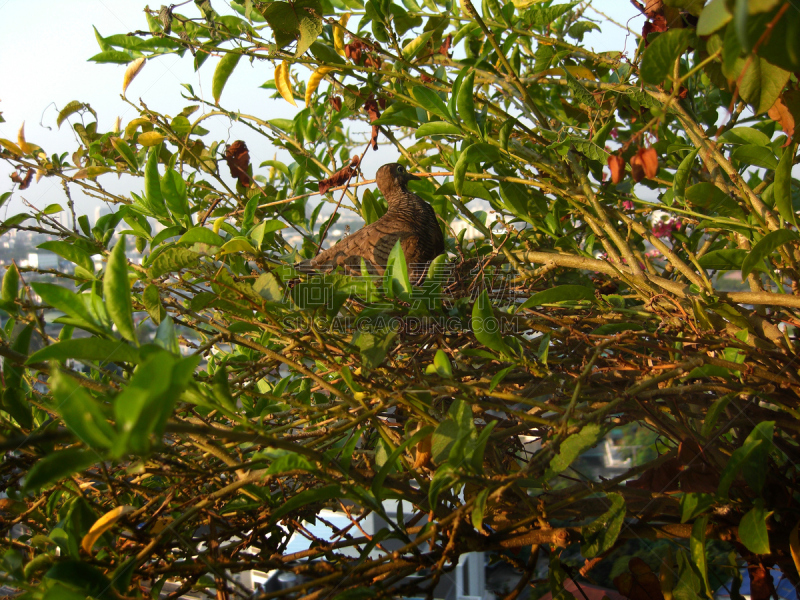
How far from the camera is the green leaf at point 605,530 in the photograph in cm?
64

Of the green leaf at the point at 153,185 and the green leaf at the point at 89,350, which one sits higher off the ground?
the green leaf at the point at 153,185

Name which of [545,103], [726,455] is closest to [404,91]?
[545,103]

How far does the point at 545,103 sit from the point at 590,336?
2.78 feet

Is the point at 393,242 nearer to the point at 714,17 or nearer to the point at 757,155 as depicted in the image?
the point at 757,155

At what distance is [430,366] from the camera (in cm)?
75

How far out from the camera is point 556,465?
664 millimetres

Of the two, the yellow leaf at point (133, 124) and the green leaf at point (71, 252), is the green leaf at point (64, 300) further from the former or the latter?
the yellow leaf at point (133, 124)

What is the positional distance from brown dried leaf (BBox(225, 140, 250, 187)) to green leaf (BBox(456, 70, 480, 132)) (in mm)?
685

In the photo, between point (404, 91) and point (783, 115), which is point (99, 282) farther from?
point (783, 115)

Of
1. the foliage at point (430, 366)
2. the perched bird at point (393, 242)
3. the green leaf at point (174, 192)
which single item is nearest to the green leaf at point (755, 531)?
the foliage at point (430, 366)

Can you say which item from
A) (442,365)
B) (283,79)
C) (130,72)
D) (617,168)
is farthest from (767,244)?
(130,72)

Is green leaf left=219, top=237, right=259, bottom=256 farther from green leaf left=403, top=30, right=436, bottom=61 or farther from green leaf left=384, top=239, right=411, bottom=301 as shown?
green leaf left=403, top=30, right=436, bottom=61

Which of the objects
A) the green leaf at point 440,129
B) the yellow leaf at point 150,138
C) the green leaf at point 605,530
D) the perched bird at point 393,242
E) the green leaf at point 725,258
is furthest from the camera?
the perched bird at point 393,242

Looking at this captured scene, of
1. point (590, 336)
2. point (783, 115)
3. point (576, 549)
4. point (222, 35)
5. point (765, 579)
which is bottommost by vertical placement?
point (576, 549)
